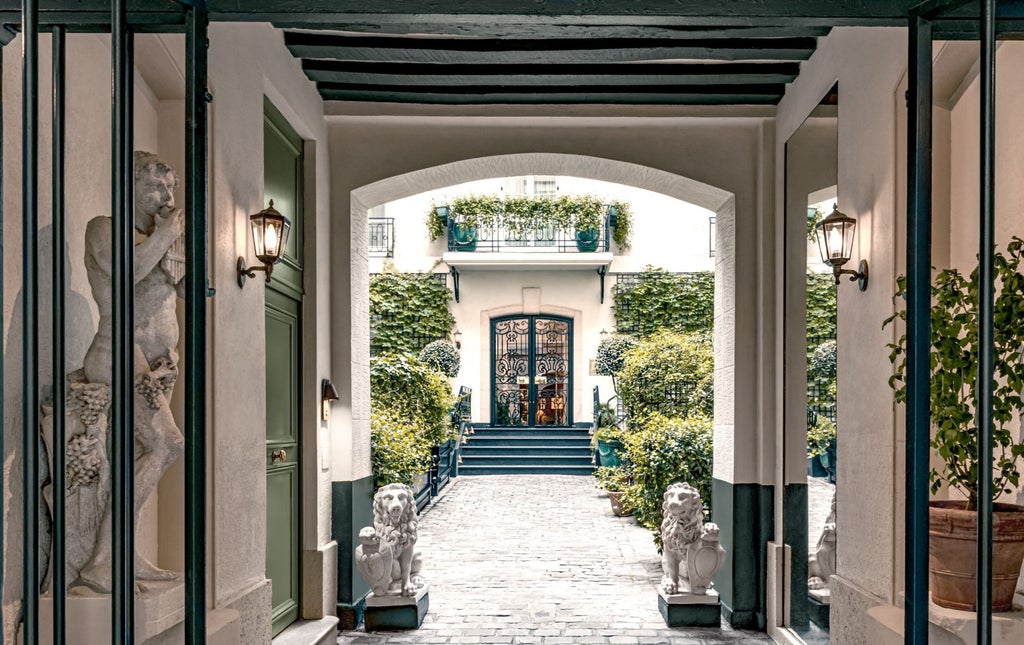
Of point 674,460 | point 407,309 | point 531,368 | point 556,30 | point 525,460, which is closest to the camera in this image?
point 556,30

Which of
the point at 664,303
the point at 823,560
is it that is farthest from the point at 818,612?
the point at 664,303

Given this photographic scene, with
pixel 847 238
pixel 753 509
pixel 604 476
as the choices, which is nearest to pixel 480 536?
pixel 604 476

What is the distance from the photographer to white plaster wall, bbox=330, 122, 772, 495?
6586mm

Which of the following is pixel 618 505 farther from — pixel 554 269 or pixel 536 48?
pixel 536 48

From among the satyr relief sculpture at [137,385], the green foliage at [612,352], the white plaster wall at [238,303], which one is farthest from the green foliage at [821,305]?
the green foliage at [612,352]

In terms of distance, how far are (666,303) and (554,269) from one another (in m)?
2.12

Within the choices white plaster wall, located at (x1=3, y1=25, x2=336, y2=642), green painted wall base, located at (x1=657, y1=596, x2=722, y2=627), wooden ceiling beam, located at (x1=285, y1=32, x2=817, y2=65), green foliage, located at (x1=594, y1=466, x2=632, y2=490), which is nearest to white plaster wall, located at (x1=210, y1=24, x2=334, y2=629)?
white plaster wall, located at (x1=3, y1=25, x2=336, y2=642)

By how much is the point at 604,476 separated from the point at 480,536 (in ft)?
7.85

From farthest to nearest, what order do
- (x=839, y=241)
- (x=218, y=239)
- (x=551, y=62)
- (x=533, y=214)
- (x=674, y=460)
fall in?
1. (x=533, y=214)
2. (x=674, y=460)
3. (x=551, y=62)
4. (x=839, y=241)
5. (x=218, y=239)

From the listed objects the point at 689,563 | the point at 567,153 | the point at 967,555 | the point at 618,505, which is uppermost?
the point at 567,153

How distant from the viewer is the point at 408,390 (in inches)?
432

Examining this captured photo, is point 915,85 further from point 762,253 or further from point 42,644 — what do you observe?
point 762,253

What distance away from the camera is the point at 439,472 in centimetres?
1413

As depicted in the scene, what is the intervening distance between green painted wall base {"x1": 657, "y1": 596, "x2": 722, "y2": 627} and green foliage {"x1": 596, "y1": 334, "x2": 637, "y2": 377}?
9.96 metres
